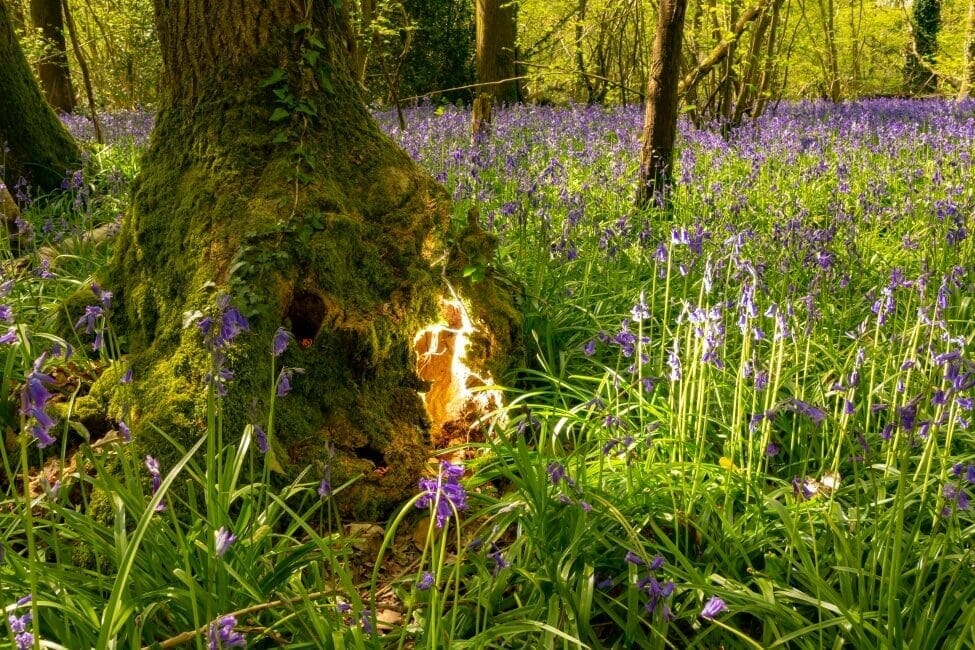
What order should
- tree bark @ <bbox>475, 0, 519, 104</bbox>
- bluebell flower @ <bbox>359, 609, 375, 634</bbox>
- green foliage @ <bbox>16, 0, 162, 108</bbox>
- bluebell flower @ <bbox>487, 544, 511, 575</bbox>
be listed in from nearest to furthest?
bluebell flower @ <bbox>359, 609, 375, 634</bbox>
bluebell flower @ <bbox>487, 544, 511, 575</bbox>
tree bark @ <bbox>475, 0, 519, 104</bbox>
green foliage @ <bbox>16, 0, 162, 108</bbox>

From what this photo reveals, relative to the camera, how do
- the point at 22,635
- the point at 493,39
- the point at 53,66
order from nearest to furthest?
the point at 22,635 < the point at 493,39 < the point at 53,66

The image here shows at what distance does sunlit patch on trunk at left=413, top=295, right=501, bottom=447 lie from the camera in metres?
3.04

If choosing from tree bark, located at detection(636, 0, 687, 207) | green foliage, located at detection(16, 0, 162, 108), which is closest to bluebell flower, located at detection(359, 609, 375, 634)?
tree bark, located at detection(636, 0, 687, 207)

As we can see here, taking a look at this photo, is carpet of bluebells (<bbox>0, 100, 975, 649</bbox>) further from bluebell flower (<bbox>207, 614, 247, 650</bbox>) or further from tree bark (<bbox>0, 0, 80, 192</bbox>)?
tree bark (<bbox>0, 0, 80, 192</bbox>)

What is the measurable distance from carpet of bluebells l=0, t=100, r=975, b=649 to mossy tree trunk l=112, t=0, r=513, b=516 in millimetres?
173

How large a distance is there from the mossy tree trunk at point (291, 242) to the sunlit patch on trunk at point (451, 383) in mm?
52

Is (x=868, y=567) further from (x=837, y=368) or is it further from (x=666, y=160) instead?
(x=666, y=160)

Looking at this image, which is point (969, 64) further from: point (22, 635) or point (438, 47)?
point (22, 635)

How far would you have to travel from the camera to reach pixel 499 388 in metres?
2.99

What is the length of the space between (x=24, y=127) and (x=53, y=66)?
20.8 ft

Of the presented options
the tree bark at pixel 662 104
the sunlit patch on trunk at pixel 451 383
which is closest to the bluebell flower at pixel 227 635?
the sunlit patch on trunk at pixel 451 383

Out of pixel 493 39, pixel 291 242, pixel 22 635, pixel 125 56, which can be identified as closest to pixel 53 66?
pixel 125 56

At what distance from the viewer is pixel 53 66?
1117 centimetres

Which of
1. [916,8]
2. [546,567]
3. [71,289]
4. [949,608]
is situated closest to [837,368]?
[949,608]
